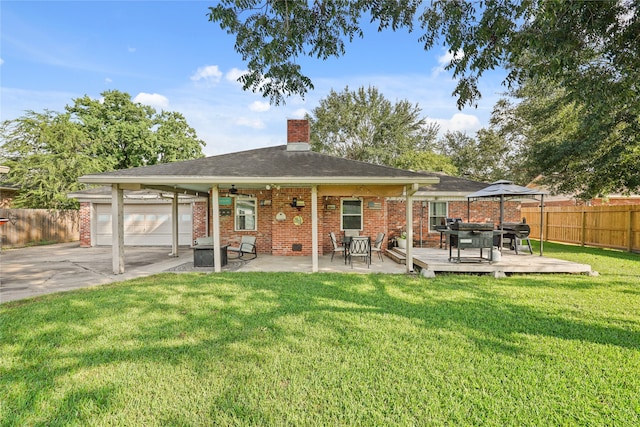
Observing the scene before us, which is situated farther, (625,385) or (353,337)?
(353,337)

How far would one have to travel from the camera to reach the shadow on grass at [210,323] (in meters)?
3.16

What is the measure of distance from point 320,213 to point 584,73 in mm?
7927

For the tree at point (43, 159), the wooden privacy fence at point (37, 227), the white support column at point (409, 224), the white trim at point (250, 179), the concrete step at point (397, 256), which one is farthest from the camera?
the tree at point (43, 159)

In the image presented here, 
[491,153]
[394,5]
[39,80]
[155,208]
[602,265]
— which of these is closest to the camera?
[394,5]

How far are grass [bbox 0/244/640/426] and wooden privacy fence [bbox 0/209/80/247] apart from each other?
38.2 ft

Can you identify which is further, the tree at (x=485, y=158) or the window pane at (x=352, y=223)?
the tree at (x=485, y=158)

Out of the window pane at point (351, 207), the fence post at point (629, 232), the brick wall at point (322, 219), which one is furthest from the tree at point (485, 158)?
the window pane at point (351, 207)

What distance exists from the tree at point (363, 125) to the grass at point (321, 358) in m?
24.3

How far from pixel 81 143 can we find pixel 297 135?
16.0 metres

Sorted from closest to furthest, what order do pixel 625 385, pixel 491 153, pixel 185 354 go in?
pixel 625 385
pixel 185 354
pixel 491 153

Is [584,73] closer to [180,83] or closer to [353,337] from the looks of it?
[353,337]

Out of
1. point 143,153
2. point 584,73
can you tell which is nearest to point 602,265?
point 584,73

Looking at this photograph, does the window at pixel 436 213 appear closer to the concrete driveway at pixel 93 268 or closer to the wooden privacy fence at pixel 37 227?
the concrete driveway at pixel 93 268

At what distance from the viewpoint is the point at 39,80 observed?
31.3ft
